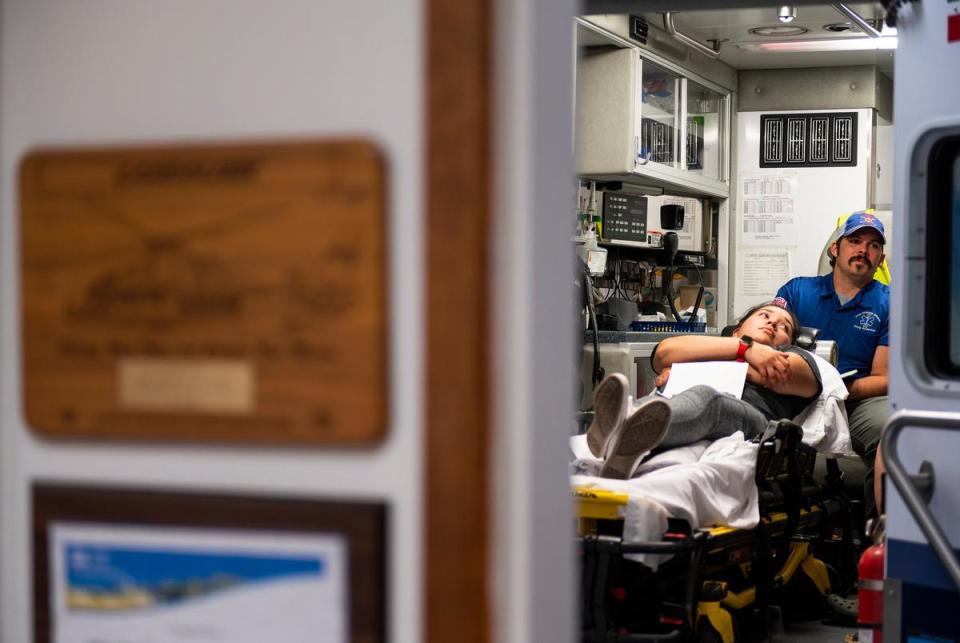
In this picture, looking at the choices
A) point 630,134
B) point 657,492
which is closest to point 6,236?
point 657,492

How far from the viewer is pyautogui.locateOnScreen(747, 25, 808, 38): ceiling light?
826cm

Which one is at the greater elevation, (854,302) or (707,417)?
(854,302)

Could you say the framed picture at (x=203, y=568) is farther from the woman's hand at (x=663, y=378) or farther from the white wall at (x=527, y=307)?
the woman's hand at (x=663, y=378)

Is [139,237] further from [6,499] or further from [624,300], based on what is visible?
[624,300]

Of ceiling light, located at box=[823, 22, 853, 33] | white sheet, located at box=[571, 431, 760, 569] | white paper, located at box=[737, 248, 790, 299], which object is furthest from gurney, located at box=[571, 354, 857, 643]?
white paper, located at box=[737, 248, 790, 299]

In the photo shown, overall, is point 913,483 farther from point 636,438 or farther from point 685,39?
point 685,39

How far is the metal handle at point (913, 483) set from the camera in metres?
2.91

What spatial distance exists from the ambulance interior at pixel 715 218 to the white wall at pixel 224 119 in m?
2.51

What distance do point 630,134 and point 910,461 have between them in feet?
15.3

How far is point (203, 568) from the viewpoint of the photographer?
167 centimetres

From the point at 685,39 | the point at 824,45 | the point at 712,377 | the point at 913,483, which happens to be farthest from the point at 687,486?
the point at 824,45

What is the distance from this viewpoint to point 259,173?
161 cm

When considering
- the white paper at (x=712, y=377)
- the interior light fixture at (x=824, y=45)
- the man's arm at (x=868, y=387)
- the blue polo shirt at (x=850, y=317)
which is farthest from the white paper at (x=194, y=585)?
the interior light fixture at (x=824, y=45)

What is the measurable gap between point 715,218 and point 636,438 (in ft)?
18.4
